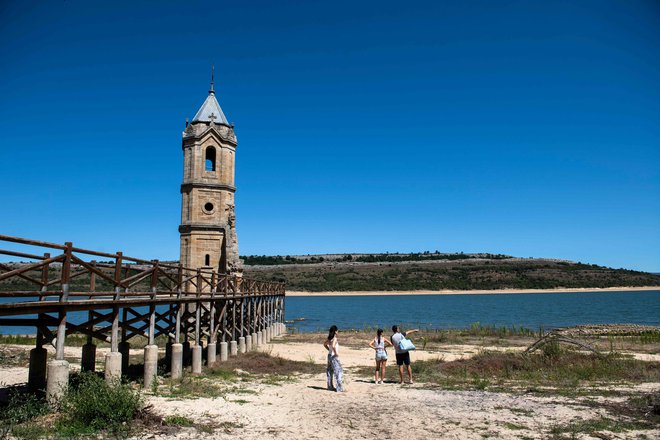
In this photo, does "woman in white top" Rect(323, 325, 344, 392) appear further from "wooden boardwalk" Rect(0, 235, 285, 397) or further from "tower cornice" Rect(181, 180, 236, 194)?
"tower cornice" Rect(181, 180, 236, 194)

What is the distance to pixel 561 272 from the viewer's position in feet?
438

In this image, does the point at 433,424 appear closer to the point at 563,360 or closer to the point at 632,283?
the point at 563,360

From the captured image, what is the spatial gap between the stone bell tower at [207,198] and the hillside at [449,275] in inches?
3342

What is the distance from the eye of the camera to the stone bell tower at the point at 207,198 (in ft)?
93.4

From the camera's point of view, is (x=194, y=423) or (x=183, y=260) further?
(x=183, y=260)

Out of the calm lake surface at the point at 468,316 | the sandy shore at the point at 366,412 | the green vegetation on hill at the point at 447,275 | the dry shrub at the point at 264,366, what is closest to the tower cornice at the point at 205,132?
the dry shrub at the point at 264,366

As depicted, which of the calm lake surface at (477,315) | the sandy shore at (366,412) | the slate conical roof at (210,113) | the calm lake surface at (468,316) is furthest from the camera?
the calm lake surface at (477,315)

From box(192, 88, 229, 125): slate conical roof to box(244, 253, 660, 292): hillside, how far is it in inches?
3313

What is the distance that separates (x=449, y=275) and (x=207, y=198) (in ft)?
362

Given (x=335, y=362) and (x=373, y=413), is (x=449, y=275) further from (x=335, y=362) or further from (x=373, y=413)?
(x=373, y=413)

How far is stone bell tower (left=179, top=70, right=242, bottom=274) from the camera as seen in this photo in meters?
28.5

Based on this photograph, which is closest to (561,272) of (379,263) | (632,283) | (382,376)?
(632,283)

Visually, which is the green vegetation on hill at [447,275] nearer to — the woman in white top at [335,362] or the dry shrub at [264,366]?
the dry shrub at [264,366]

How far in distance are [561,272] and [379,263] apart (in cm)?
4949
